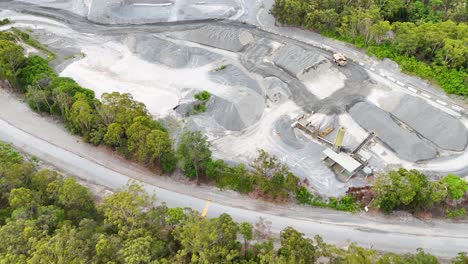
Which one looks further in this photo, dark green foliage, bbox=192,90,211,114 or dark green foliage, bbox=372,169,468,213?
dark green foliage, bbox=192,90,211,114

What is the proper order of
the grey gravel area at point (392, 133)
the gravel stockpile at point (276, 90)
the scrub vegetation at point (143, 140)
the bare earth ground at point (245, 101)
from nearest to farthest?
the bare earth ground at point (245, 101), the scrub vegetation at point (143, 140), the grey gravel area at point (392, 133), the gravel stockpile at point (276, 90)

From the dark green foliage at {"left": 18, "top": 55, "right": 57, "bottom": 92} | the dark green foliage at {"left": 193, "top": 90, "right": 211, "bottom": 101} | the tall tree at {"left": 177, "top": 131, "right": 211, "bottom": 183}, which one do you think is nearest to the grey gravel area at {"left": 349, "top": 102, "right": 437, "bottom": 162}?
the dark green foliage at {"left": 193, "top": 90, "right": 211, "bottom": 101}

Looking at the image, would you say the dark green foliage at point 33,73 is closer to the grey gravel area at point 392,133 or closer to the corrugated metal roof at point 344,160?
the corrugated metal roof at point 344,160

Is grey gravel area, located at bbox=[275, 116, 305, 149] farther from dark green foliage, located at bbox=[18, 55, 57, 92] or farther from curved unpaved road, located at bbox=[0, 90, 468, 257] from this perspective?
dark green foliage, located at bbox=[18, 55, 57, 92]

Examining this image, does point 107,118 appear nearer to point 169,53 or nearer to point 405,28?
point 169,53

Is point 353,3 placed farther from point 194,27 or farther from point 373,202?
point 373,202

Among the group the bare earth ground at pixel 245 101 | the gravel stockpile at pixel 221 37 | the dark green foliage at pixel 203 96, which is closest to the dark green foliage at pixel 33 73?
the bare earth ground at pixel 245 101
